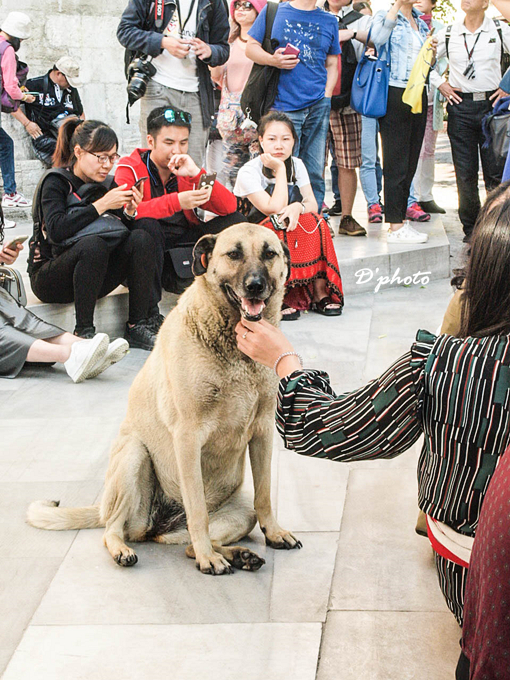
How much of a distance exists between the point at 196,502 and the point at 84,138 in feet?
9.87

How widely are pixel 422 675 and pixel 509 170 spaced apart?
8.66ft

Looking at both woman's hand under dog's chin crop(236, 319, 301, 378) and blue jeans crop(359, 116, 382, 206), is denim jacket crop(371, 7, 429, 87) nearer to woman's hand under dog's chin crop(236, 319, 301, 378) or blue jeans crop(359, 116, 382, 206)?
blue jeans crop(359, 116, 382, 206)

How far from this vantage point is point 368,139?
7.13m

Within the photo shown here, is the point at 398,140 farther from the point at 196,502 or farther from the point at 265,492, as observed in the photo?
the point at 196,502

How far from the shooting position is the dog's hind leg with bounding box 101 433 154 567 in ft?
9.05

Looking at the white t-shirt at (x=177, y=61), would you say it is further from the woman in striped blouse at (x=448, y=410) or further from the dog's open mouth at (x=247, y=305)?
the woman in striped blouse at (x=448, y=410)

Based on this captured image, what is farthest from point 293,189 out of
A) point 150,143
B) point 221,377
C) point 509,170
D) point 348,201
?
point 221,377

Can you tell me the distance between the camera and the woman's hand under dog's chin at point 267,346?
6.88ft

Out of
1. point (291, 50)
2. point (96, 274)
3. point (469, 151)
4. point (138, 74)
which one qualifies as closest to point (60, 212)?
point (96, 274)

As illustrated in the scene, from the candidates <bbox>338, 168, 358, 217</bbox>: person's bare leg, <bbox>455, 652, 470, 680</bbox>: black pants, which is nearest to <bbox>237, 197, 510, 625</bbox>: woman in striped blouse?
<bbox>455, 652, 470, 680</bbox>: black pants

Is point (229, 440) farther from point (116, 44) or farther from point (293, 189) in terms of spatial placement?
point (116, 44)

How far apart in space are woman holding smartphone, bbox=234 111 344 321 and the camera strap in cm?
105

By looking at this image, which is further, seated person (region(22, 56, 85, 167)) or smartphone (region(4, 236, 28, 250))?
seated person (region(22, 56, 85, 167))

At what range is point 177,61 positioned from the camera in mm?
5898
